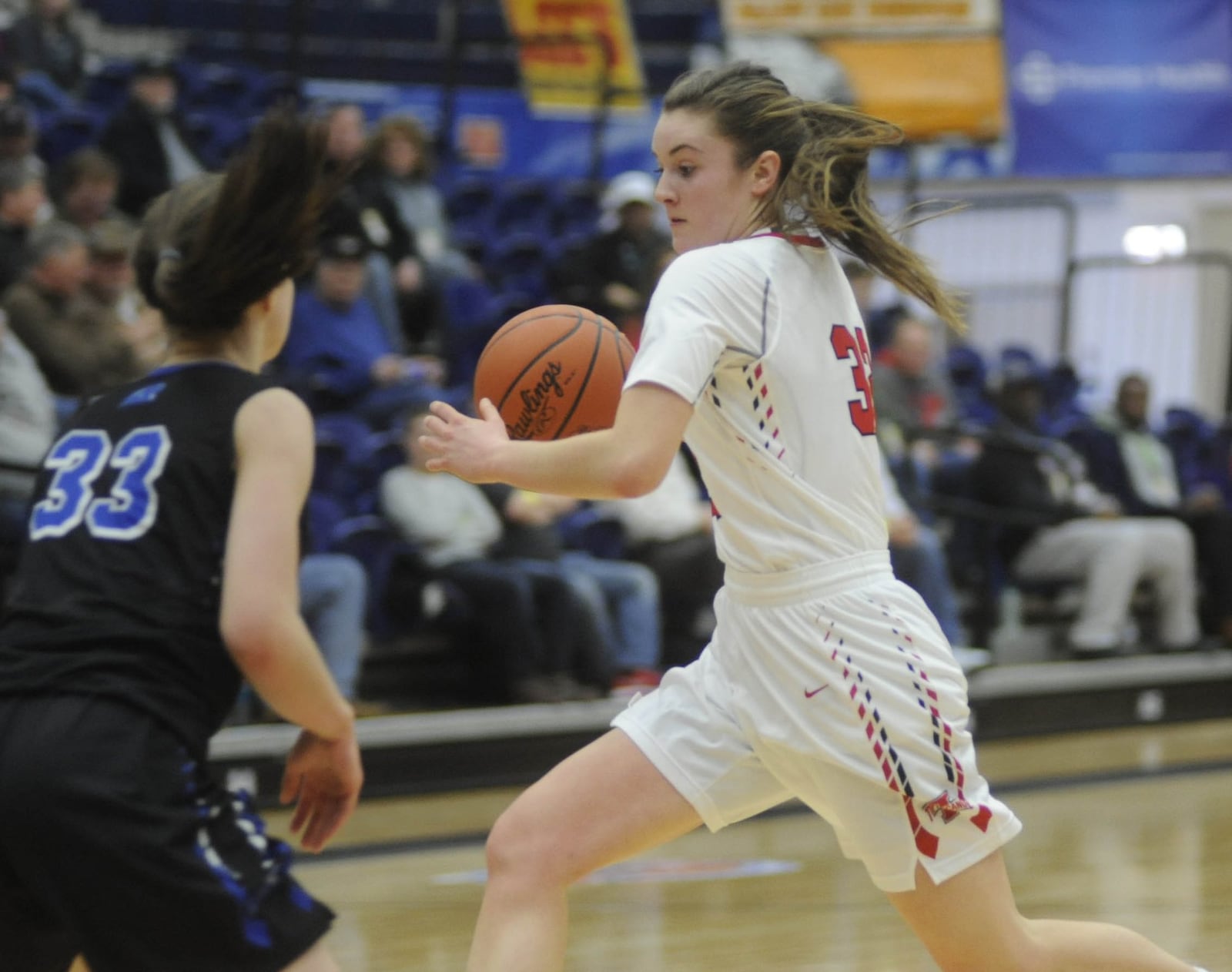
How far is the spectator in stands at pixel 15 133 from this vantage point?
7225 mm

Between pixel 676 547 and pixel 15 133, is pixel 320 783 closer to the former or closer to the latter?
pixel 676 547

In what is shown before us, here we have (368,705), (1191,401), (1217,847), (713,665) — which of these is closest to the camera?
(713,665)

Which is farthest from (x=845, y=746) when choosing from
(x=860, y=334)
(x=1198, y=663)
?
(x=1198, y=663)

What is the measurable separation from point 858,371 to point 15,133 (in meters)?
5.69

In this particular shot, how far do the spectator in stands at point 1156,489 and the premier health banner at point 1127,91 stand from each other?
110 inches

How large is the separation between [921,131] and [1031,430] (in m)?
3.25

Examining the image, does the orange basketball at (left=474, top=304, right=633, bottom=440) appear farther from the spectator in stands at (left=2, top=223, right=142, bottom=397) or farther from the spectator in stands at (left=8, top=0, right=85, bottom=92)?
the spectator in stands at (left=8, top=0, right=85, bottom=92)

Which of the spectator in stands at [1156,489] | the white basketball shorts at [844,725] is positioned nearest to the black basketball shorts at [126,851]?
the white basketball shorts at [844,725]

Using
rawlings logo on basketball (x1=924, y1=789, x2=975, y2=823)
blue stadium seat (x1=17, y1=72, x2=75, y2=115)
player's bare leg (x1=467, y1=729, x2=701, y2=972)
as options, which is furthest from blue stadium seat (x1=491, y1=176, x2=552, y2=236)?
rawlings logo on basketball (x1=924, y1=789, x2=975, y2=823)

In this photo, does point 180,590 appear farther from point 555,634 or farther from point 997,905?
point 555,634

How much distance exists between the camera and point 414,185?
8820 mm

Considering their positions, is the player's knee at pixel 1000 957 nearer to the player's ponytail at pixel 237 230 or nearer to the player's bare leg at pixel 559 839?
the player's bare leg at pixel 559 839

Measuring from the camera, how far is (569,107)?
1166cm

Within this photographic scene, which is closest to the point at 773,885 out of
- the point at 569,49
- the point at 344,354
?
the point at 344,354
